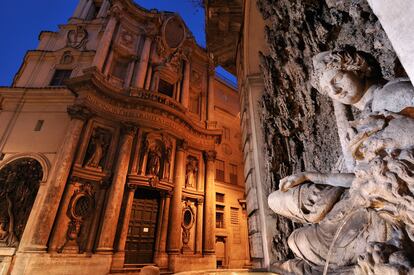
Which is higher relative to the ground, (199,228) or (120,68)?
(120,68)

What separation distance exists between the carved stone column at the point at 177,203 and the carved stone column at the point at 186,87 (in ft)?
11.9

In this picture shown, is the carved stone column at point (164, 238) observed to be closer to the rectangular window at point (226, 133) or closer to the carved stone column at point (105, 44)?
the rectangular window at point (226, 133)

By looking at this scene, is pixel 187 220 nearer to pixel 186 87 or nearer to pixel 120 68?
pixel 186 87

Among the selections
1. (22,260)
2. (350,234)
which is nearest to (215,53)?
(350,234)

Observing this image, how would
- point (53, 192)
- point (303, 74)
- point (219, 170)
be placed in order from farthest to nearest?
1. point (219, 170)
2. point (53, 192)
3. point (303, 74)

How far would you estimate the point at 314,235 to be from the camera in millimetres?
1482

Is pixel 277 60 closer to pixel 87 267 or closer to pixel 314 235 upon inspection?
pixel 314 235

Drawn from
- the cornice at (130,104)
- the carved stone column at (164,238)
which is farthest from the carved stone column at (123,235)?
the cornice at (130,104)

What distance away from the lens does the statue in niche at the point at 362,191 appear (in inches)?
33.0

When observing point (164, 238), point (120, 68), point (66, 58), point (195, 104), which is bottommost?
point (164, 238)

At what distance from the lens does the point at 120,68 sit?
1398 centimetres

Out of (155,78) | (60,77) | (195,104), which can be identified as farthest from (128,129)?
(195,104)

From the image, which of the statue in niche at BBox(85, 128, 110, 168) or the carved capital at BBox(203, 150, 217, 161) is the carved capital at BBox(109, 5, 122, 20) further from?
the carved capital at BBox(203, 150, 217, 161)

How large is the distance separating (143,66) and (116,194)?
8.63 meters
